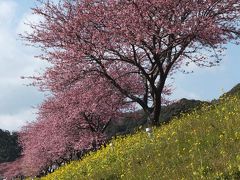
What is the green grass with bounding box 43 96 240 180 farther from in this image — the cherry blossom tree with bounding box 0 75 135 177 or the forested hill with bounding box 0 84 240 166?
the cherry blossom tree with bounding box 0 75 135 177

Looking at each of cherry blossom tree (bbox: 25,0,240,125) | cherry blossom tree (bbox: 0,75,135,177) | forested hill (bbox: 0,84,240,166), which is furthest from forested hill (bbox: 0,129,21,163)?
cherry blossom tree (bbox: 25,0,240,125)

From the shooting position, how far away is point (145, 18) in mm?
19156

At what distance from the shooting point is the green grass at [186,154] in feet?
33.2

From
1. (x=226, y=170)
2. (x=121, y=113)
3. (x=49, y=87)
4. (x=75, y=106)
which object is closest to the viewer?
(x=226, y=170)

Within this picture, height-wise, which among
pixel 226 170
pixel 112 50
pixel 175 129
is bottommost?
pixel 226 170

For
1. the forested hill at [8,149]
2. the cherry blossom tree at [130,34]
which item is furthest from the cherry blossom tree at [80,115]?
the forested hill at [8,149]

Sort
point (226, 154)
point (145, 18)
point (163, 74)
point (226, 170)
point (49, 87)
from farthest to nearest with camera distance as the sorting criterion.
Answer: point (49, 87) < point (163, 74) < point (145, 18) < point (226, 154) < point (226, 170)

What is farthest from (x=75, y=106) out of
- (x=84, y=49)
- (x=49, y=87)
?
(x=84, y=49)

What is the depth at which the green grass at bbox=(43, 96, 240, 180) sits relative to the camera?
398 inches

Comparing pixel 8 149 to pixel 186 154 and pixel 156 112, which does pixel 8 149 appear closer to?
pixel 156 112

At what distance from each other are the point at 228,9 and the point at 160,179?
12.1m

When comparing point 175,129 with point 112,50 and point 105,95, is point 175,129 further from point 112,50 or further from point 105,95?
point 105,95

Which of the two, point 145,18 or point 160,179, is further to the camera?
point 145,18

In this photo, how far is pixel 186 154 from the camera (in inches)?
466
